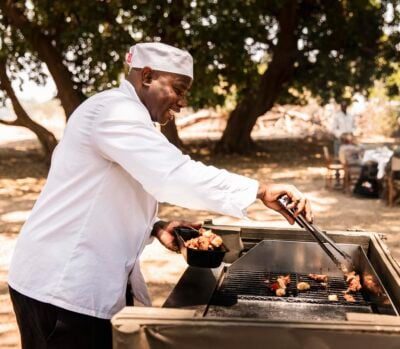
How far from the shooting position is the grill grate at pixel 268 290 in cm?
211

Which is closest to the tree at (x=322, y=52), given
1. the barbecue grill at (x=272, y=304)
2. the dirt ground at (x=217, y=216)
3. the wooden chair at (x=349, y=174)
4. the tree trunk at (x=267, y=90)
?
A: the tree trunk at (x=267, y=90)

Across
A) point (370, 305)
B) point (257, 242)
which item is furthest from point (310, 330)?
point (257, 242)

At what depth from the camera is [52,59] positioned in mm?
12531

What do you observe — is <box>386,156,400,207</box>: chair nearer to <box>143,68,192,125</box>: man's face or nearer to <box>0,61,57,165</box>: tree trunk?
<box>0,61,57,165</box>: tree trunk

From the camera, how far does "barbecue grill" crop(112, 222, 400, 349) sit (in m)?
1.53

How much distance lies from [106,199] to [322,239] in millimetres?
858

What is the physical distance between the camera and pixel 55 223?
73.3 inches

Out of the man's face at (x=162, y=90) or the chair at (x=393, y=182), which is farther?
the chair at (x=393, y=182)

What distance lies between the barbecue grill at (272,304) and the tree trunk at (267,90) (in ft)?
40.9

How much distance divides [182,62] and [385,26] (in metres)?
13.9

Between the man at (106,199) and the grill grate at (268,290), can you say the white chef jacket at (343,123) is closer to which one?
the grill grate at (268,290)

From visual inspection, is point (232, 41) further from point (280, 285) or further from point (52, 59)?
point (280, 285)

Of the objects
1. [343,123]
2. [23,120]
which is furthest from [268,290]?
[23,120]

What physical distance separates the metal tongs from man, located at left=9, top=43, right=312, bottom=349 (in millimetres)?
27
